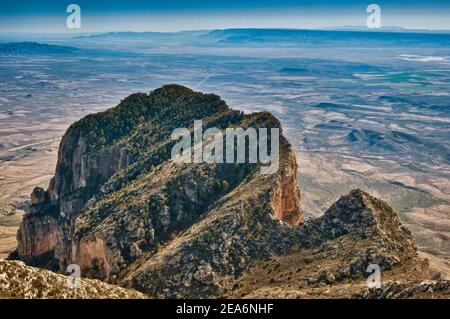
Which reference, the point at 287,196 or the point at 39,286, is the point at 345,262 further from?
the point at 39,286

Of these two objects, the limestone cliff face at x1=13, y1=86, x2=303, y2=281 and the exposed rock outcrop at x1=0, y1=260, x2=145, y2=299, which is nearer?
the exposed rock outcrop at x1=0, y1=260, x2=145, y2=299

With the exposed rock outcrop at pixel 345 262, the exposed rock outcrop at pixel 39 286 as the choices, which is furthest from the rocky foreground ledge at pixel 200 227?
the exposed rock outcrop at pixel 39 286

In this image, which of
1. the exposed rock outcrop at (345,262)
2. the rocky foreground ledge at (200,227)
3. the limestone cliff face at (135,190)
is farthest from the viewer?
the limestone cliff face at (135,190)

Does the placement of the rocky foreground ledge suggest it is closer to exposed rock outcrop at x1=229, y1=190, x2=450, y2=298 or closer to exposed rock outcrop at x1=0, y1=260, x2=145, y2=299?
exposed rock outcrop at x1=229, y1=190, x2=450, y2=298

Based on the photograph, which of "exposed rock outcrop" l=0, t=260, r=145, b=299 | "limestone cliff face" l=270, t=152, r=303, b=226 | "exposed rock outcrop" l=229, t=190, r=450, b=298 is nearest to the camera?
"exposed rock outcrop" l=0, t=260, r=145, b=299

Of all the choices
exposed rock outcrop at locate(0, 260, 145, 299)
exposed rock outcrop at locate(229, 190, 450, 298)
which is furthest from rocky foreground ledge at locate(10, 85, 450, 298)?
exposed rock outcrop at locate(0, 260, 145, 299)

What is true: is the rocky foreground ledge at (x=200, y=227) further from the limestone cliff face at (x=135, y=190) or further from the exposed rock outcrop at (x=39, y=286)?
the exposed rock outcrop at (x=39, y=286)
